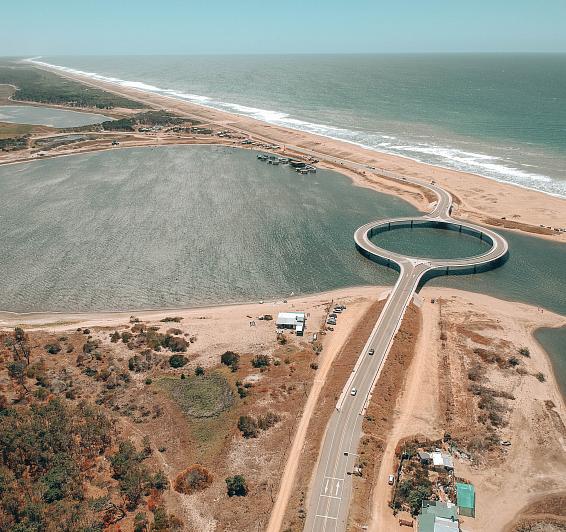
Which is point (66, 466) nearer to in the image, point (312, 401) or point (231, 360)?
point (231, 360)

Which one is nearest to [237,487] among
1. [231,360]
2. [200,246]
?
[231,360]

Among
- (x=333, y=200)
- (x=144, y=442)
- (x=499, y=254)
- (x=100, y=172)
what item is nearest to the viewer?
(x=144, y=442)

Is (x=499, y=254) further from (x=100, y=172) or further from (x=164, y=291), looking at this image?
(x=100, y=172)

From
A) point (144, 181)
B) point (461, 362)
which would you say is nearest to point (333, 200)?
point (144, 181)

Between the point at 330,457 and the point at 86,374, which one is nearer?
the point at 330,457

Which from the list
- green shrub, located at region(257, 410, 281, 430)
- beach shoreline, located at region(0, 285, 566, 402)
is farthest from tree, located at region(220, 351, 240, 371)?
beach shoreline, located at region(0, 285, 566, 402)

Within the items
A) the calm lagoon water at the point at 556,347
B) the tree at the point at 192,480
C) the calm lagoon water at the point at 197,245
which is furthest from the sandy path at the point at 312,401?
the calm lagoon water at the point at 556,347
